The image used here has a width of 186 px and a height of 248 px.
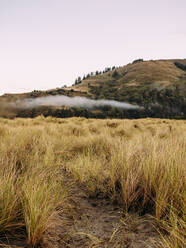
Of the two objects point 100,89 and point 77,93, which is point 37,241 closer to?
point 77,93

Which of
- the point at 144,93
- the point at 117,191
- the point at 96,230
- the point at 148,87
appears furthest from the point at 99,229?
the point at 148,87

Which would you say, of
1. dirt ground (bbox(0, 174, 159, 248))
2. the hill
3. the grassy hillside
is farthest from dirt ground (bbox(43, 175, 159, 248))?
the grassy hillside

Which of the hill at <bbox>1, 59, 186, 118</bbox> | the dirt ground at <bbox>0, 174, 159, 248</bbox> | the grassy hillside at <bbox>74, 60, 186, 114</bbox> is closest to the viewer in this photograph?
the dirt ground at <bbox>0, 174, 159, 248</bbox>

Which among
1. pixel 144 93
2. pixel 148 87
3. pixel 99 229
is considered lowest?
pixel 99 229

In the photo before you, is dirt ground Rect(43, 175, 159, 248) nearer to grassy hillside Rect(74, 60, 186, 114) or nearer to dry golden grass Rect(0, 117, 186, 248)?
dry golden grass Rect(0, 117, 186, 248)

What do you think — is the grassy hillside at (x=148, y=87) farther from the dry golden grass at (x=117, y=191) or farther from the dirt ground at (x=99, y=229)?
the dirt ground at (x=99, y=229)

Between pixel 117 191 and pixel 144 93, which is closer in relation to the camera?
pixel 117 191

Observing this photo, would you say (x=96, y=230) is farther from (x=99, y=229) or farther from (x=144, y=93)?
(x=144, y=93)

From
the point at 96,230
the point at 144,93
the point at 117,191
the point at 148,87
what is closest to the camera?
the point at 96,230

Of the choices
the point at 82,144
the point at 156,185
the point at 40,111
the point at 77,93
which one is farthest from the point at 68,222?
the point at 77,93

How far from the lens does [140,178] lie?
1.94 meters

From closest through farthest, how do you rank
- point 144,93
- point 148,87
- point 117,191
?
point 117,191 → point 144,93 → point 148,87

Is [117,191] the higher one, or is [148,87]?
[148,87]

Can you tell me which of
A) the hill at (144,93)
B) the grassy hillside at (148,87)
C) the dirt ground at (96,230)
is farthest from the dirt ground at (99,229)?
the grassy hillside at (148,87)
